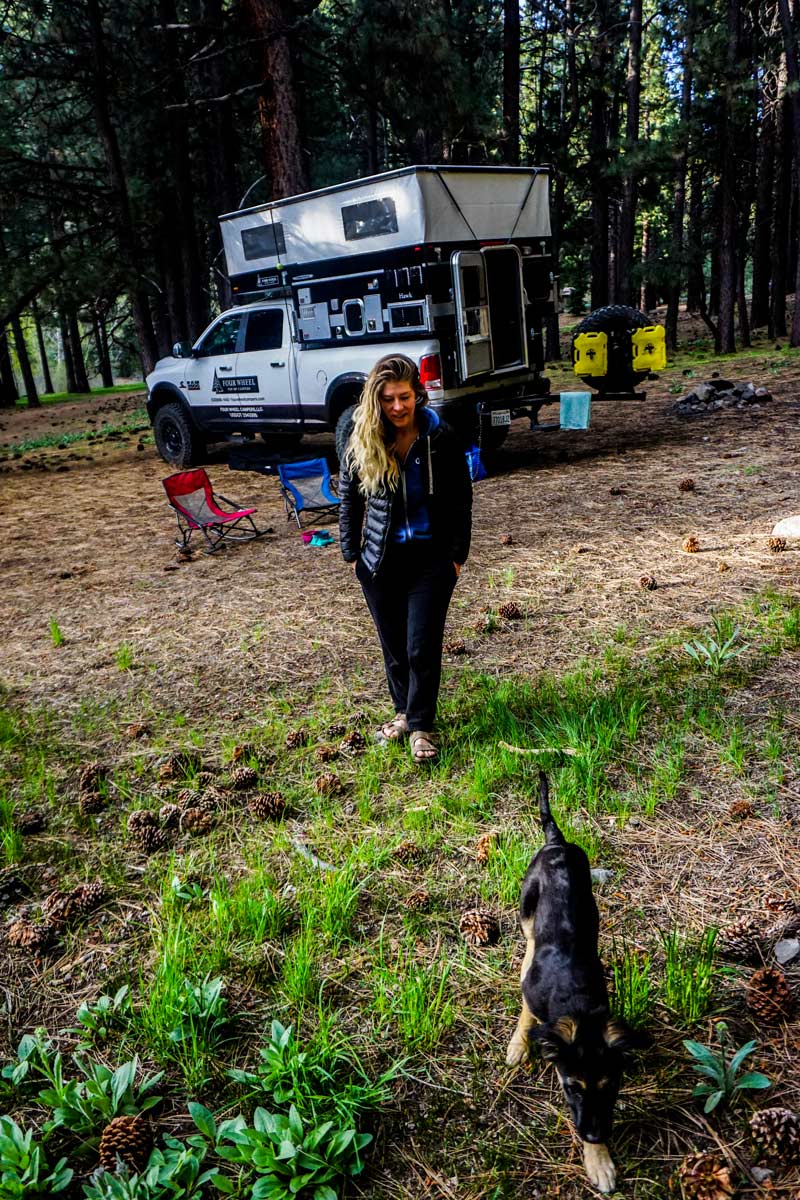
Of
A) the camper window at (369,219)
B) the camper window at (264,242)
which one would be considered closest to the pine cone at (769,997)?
the camper window at (369,219)

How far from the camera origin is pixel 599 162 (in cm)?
1802

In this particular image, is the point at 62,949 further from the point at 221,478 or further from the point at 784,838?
the point at 221,478

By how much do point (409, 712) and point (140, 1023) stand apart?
1727mm

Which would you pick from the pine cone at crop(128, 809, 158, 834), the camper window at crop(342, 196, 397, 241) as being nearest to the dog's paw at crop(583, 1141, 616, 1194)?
the pine cone at crop(128, 809, 158, 834)

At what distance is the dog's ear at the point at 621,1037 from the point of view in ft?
5.59

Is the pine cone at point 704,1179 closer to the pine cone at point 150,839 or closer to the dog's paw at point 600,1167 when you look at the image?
the dog's paw at point 600,1167

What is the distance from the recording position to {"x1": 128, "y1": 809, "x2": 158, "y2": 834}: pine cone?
3266 millimetres

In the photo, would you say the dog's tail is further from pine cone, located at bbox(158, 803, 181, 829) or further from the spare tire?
the spare tire

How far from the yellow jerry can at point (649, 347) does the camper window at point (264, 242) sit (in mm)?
5462

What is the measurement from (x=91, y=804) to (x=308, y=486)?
5.08 metres

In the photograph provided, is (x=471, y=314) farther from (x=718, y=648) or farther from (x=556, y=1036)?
(x=556, y=1036)

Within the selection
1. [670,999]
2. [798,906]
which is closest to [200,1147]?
[670,999]

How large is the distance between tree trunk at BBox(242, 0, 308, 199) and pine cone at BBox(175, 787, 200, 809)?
441 inches

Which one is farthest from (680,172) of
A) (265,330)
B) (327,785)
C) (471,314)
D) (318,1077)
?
(318,1077)
